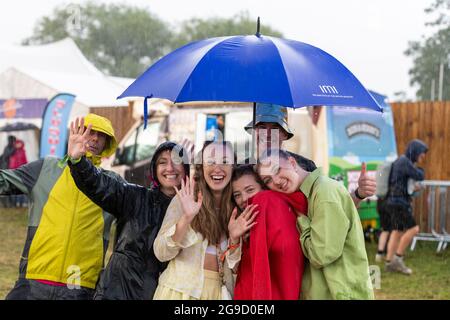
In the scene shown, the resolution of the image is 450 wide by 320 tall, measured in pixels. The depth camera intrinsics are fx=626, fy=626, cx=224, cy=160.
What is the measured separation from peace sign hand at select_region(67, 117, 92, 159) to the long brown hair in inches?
25.0

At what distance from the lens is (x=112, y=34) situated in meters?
51.2

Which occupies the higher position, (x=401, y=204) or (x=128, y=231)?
(x=128, y=231)

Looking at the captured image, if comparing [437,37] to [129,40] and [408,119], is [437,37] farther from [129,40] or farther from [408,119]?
[129,40]

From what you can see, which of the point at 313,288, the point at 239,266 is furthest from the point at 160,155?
the point at 313,288

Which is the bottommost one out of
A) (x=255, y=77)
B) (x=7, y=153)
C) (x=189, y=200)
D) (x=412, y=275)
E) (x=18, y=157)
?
(x=412, y=275)

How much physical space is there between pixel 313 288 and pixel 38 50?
64.5 ft

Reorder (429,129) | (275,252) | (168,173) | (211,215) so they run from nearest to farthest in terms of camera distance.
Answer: (275,252) → (211,215) → (168,173) → (429,129)

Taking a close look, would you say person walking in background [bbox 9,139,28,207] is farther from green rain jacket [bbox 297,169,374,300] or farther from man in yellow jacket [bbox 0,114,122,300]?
green rain jacket [bbox 297,169,374,300]

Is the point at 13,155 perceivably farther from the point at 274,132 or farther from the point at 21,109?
the point at 274,132

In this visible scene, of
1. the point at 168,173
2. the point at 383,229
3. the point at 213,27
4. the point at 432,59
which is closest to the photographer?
the point at 168,173

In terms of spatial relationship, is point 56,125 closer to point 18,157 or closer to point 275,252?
point 18,157

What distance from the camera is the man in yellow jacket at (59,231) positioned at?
365cm

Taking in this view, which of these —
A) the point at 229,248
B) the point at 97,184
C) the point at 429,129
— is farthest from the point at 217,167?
the point at 429,129

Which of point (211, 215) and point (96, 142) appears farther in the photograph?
point (96, 142)
